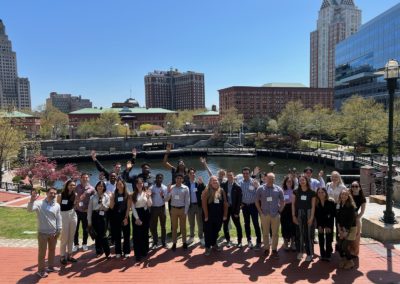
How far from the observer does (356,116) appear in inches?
1745

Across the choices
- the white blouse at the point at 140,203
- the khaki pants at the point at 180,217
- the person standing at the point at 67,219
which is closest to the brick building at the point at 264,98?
the khaki pants at the point at 180,217

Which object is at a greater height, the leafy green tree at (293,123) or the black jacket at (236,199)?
the leafy green tree at (293,123)

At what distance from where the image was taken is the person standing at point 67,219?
7.10m

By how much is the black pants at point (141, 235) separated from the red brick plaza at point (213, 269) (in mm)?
226

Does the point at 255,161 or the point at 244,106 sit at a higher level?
the point at 244,106

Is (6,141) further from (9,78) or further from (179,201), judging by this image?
(9,78)

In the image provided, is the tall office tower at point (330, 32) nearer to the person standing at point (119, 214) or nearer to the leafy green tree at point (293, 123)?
the leafy green tree at point (293, 123)

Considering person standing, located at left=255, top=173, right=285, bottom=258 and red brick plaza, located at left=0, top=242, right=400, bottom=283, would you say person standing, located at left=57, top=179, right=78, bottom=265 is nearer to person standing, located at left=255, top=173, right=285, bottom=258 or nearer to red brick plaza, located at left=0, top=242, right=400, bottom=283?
red brick plaza, located at left=0, top=242, right=400, bottom=283

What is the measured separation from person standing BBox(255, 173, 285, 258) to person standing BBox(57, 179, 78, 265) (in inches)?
159

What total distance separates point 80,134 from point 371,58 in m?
68.8

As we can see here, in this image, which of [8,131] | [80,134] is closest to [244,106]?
[80,134]

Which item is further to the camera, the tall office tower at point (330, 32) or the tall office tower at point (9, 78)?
the tall office tower at point (9, 78)

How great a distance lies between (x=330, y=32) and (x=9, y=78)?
163858 millimetres

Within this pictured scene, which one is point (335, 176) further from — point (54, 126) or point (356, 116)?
point (54, 126)
